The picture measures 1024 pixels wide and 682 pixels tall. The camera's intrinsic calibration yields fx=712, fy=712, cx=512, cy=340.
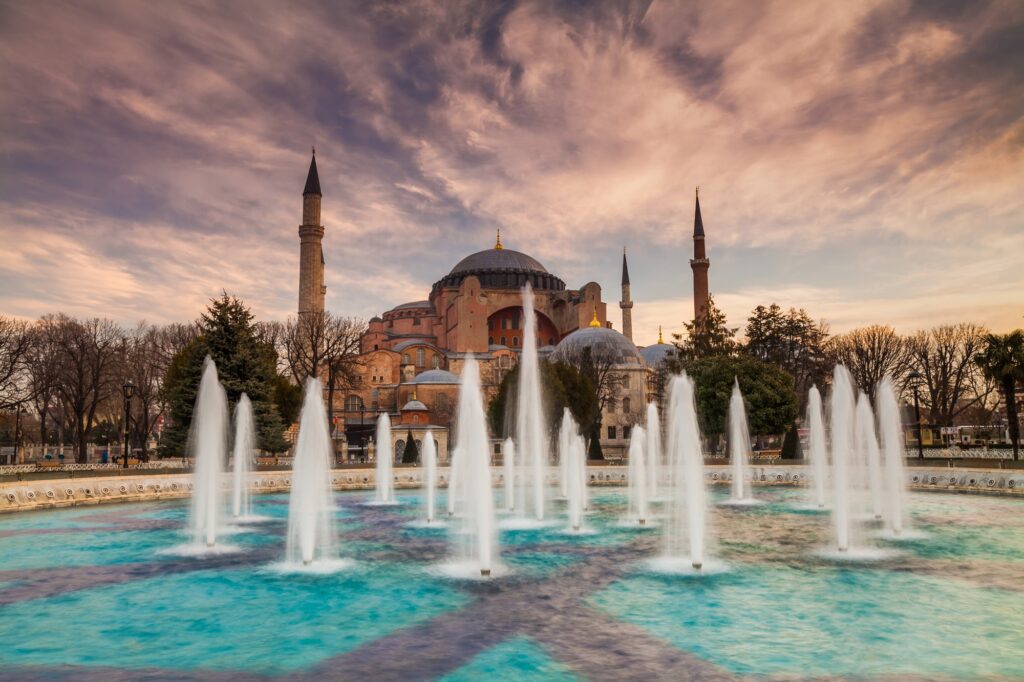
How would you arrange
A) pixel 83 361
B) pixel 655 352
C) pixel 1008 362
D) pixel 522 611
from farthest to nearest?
1. pixel 655 352
2. pixel 83 361
3. pixel 1008 362
4. pixel 522 611

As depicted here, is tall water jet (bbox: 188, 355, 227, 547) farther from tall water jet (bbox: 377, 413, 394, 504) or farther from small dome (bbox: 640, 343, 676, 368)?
small dome (bbox: 640, 343, 676, 368)

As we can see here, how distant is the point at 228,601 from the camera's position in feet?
25.6

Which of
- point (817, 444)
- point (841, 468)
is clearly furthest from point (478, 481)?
point (817, 444)

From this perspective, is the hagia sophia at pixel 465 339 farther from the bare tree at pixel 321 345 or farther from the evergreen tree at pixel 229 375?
the evergreen tree at pixel 229 375

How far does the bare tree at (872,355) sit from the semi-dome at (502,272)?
31471mm

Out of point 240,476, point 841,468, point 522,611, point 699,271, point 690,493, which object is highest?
point 699,271

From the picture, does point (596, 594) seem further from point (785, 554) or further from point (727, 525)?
point (727, 525)

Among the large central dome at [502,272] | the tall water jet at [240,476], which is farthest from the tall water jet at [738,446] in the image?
the large central dome at [502,272]

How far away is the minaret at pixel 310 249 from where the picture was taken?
48.8 metres

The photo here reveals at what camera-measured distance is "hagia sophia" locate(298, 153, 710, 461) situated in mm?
49719

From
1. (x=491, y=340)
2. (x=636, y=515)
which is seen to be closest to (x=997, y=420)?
(x=491, y=340)

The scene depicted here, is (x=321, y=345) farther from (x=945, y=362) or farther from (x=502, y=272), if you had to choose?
(x=945, y=362)

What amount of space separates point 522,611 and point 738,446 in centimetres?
1592

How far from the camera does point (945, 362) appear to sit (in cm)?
4403
